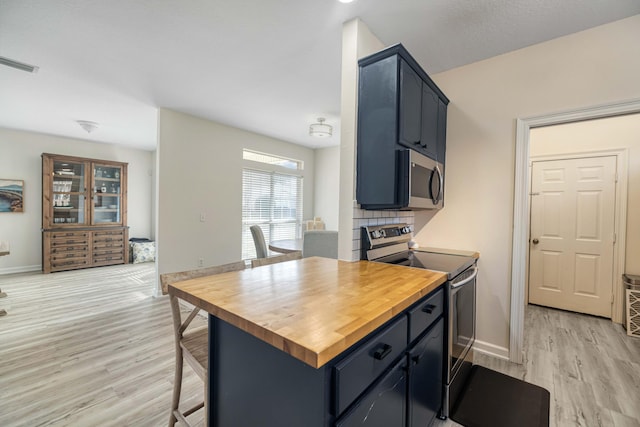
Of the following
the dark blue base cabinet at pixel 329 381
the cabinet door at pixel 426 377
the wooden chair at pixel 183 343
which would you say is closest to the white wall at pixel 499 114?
the cabinet door at pixel 426 377

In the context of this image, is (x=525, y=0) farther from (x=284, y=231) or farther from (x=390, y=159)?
(x=284, y=231)

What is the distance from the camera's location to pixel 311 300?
102 centimetres

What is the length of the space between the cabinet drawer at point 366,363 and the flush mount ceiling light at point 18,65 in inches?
147

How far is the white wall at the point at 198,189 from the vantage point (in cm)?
363

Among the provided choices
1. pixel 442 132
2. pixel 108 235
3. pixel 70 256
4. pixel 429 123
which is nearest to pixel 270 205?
pixel 108 235

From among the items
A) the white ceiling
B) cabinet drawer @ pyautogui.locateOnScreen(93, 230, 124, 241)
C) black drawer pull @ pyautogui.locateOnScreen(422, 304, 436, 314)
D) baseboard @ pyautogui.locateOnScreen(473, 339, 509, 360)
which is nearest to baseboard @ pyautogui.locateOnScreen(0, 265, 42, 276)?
cabinet drawer @ pyautogui.locateOnScreen(93, 230, 124, 241)

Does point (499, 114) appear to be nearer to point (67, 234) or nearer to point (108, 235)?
point (108, 235)

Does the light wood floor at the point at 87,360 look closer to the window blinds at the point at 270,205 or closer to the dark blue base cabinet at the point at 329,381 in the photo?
the dark blue base cabinet at the point at 329,381

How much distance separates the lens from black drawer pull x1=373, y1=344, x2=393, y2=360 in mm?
892

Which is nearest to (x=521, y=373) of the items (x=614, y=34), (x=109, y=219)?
(x=614, y=34)

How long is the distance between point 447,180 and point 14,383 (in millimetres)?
3742

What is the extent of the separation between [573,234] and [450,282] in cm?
292

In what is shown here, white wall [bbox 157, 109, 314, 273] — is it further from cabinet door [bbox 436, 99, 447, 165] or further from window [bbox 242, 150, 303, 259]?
cabinet door [bbox 436, 99, 447, 165]

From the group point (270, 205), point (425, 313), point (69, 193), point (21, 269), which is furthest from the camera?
point (270, 205)
